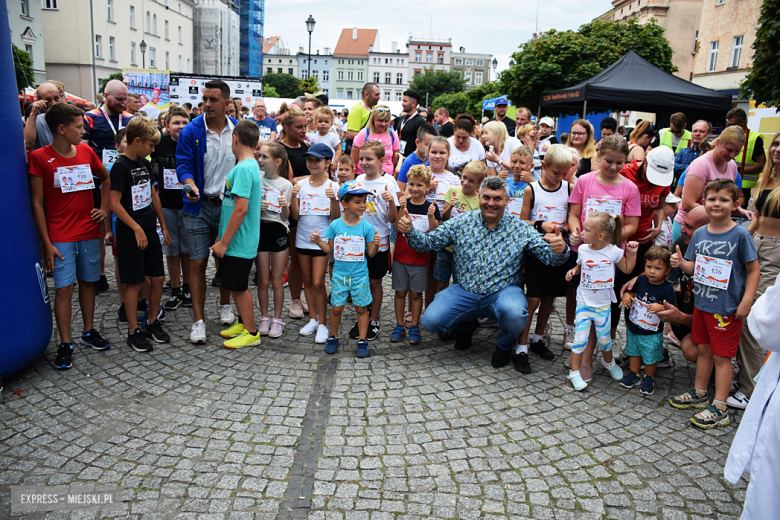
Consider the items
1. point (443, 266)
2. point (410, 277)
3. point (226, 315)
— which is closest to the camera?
point (410, 277)

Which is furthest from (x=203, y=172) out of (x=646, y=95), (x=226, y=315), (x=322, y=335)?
(x=646, y=95)

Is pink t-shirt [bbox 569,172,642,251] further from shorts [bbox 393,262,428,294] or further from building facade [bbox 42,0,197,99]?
building facade [bbox 42,0,197,99]

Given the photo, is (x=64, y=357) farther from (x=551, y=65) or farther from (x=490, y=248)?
(x=551, y=65)

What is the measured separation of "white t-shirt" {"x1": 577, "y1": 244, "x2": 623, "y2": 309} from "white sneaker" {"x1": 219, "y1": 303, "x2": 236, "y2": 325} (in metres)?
3.50

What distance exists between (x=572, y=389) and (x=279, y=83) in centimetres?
10382

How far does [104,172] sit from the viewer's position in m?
4.78

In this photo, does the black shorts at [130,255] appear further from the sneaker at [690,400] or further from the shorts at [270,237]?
the sneaker at [690,400]

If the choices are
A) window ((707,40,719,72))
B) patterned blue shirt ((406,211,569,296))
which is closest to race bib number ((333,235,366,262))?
patterned blue shirt ((406,211,569,296))

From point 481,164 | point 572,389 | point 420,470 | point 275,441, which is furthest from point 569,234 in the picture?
point 275,441

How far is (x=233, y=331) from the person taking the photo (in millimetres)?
5230

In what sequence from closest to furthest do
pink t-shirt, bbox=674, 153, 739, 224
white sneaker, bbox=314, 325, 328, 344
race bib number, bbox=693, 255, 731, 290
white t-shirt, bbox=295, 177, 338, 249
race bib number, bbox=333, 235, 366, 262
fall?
race bib number, bbox=693, 255, 731, 290 → race bib number, bbox=333, 235, 366, 262 → pink t-shirt, bbox=674, 153, 739, 224 → white sneaker, bbox=314, 325, 328, 344 → white t-shirt, bbox=295, 177, 338, 249

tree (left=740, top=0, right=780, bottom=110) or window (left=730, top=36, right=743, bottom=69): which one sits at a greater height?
window (left=730, top=36, right=743, bottom=69)

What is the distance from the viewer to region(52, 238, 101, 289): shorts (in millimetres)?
4477

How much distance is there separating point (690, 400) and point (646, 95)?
9347 millimetres
